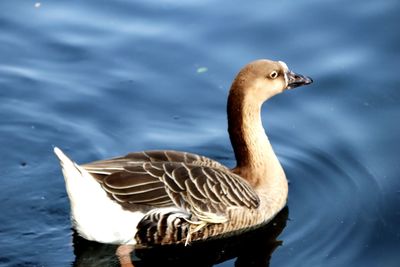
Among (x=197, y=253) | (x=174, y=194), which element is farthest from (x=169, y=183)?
(x=197, y=253)

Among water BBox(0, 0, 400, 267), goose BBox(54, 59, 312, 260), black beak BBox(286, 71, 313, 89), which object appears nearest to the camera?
goose BBox(54, 59, 312, 260)

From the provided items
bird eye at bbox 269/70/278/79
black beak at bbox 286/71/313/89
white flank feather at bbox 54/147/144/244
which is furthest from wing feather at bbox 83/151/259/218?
black beak at bbox 286/71/313/89

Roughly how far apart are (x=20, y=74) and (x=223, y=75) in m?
2.60

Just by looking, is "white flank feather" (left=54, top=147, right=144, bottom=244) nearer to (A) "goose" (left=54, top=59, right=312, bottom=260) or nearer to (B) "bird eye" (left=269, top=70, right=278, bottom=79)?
(A) "goose" (left=54, top=59, right=312, bottom=260)

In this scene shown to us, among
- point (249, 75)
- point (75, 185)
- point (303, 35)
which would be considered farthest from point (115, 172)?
point (303, 35)

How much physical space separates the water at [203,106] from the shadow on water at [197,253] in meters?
0.03

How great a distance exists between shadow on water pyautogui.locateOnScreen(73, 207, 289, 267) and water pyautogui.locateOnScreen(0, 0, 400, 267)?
27 mm

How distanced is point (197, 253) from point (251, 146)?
1.35 metres

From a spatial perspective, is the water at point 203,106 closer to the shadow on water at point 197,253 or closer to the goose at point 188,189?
the shadow on water at point 197,253

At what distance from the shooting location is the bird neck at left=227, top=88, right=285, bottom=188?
371 inches

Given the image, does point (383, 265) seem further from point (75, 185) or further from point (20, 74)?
point (20, 74)

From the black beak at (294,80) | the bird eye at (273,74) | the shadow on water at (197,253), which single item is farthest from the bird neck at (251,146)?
the shadow on water at (197,253)

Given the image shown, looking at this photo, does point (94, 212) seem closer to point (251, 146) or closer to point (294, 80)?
point (251, 146)

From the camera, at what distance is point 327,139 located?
10.5 metres
